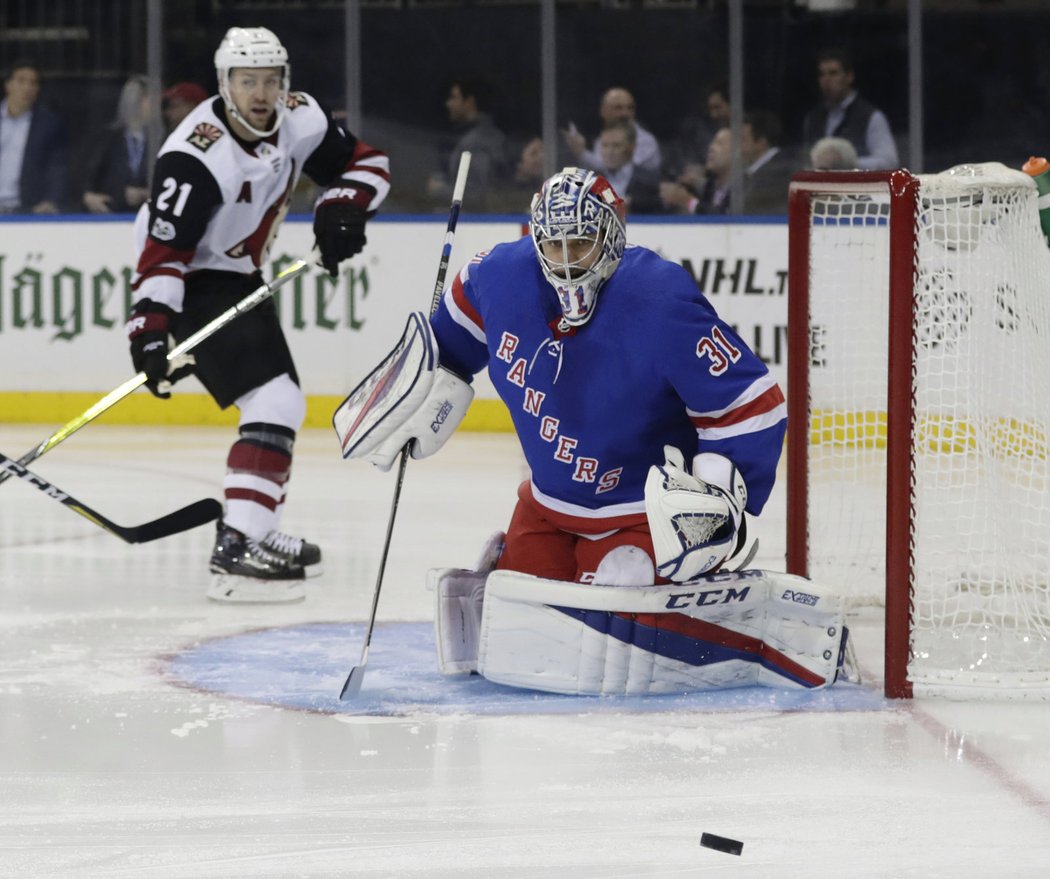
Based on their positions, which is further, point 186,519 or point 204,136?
point 204,136

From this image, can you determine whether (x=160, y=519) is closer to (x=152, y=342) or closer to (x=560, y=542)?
(x=152, y=342)

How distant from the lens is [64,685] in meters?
3.17

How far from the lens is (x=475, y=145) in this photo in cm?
712

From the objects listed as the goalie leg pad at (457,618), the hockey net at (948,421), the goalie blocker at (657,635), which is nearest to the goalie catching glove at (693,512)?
the goalie blocker at (657,635)

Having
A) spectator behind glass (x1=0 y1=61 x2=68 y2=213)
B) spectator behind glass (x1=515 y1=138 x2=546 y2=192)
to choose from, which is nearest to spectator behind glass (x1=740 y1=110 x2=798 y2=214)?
spectator behind glass (x1=515 y1=138 x2=546 y2=192)

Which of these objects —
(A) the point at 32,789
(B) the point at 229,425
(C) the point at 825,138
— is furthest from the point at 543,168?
(A) the point at 32,789

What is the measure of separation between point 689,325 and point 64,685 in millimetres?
1189

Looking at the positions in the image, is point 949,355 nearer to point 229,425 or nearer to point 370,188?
point 370,188

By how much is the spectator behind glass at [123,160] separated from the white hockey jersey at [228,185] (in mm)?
2967

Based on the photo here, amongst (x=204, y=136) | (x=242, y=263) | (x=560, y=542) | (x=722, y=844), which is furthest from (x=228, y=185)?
(x=722, y=844)

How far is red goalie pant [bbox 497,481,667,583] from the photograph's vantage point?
3.10m

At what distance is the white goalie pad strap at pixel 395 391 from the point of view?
326 centimetres

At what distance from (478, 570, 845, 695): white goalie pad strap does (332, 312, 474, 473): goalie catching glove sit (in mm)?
354

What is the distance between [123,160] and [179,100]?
13.0 inches
